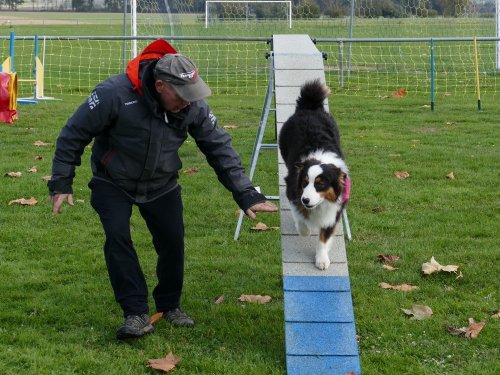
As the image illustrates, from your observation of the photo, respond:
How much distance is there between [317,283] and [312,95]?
220 cm

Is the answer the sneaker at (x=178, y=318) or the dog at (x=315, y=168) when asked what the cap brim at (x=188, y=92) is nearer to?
the dog at (x=315, y=168)

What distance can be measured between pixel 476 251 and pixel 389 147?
15.3 feet

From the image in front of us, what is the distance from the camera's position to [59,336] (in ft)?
17.1

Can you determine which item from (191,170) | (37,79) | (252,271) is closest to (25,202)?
(191,170)

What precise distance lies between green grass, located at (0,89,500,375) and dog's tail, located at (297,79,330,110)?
1248 mm

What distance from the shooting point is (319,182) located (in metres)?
5.74

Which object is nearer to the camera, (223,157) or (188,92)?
(188,92)

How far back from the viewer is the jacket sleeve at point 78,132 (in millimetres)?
4730

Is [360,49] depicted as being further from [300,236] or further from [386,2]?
[300,236]

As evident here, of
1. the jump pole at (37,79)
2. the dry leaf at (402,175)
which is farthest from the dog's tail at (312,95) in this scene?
the jump pole at (37,79)

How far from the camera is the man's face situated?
15.3 feet

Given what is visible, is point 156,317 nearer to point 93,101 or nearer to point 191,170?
point 93,101

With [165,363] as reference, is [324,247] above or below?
above

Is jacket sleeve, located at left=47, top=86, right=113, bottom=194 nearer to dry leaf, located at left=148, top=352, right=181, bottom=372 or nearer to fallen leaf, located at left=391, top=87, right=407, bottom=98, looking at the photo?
dry leaf, located at left=148, top=352, right=181, bottom=372
